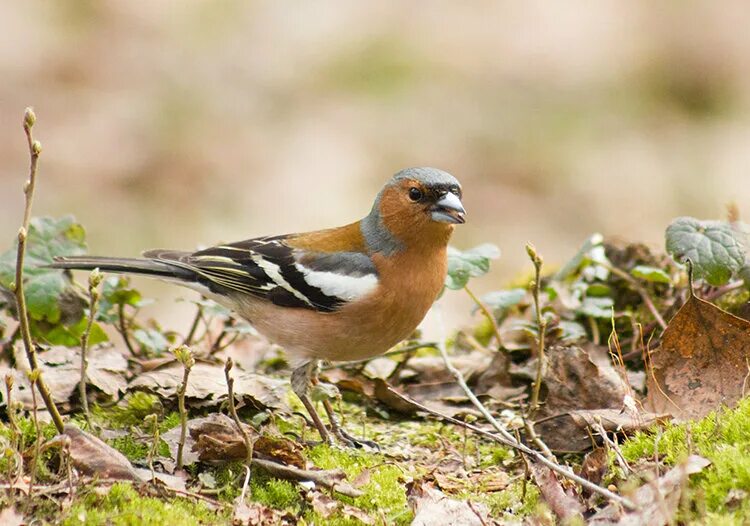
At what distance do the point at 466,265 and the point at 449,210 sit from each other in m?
0.50

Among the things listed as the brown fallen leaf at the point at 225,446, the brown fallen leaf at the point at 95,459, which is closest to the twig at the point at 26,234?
the brown fallen leaf at the point at 95,459

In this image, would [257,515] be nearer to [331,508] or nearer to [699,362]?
[331,508]

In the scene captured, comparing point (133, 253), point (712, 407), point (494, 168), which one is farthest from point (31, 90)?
point (712, 407)

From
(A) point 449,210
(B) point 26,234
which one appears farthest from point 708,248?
(B) point 26,234

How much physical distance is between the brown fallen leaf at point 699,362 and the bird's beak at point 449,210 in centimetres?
114

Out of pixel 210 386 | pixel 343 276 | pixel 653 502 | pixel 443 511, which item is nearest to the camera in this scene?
pixel 653 502

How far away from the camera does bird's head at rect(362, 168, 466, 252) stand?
4.66 metres

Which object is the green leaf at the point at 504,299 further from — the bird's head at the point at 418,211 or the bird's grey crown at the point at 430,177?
the bird's grey crown at the point at 430,177

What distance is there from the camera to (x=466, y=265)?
503 cm

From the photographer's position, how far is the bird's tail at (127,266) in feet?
16.0

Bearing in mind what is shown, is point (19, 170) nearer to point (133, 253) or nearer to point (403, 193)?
point (133, 253)

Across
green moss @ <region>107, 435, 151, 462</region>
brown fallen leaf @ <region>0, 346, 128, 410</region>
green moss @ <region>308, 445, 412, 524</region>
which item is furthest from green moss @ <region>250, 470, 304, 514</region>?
brown fallen leaf @ <region>0, 346, 128, 410</region>

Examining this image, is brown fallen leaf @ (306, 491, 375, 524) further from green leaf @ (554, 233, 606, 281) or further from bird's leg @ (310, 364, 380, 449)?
green leaf @ (554, 233, 606, 281)

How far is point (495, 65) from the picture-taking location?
1193 centimetres
